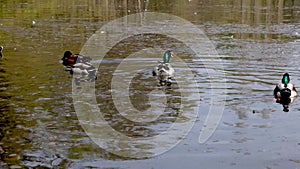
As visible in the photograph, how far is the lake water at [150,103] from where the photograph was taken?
10.6 m

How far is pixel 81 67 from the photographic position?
1988cm

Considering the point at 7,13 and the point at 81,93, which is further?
the point at 7,13

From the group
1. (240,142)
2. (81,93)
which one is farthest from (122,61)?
(240,142)

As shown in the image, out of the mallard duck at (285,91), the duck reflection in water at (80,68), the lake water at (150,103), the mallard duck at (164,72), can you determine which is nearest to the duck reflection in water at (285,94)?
the mallard duck at (285,91)

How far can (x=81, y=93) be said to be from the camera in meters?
16.2

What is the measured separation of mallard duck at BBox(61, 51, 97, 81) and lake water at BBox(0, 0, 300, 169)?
1.41 ft

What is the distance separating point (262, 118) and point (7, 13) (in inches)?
1480

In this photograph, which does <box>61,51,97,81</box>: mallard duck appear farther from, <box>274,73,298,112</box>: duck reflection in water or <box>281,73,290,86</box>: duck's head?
<box>281,73,290,86</box>: duck's head

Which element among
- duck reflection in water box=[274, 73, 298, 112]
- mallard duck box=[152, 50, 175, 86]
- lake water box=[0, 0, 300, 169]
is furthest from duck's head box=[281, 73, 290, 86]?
mallard duck box=[152, 50, 175, 86]

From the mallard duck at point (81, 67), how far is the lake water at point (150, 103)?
43 centimetres

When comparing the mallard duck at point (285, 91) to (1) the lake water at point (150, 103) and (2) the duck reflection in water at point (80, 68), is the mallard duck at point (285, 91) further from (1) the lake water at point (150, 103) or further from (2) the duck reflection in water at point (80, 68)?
Answer: (2) the duck reflection in water at point (80, 68)

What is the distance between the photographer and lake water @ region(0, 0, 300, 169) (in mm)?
10625

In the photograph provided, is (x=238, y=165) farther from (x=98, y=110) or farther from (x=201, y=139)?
(x=98, y=110)

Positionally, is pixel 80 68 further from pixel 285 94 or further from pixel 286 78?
pixel 285 94
